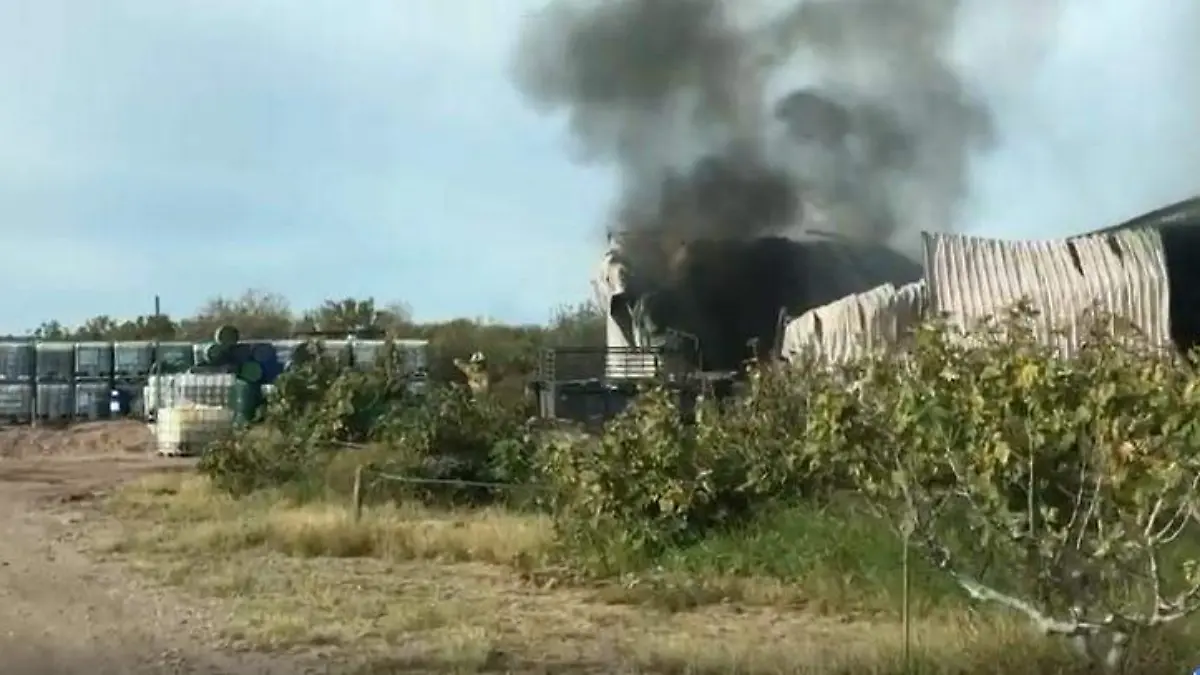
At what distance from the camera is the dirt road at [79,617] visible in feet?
33.0

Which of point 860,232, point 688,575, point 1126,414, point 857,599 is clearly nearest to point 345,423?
point 860,232

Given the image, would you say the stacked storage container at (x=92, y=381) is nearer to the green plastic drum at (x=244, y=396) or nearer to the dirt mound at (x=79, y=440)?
the dirt mound at (x=79, y=440)

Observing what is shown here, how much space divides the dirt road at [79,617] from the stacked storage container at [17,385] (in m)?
16.6

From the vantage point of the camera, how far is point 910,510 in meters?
8.38

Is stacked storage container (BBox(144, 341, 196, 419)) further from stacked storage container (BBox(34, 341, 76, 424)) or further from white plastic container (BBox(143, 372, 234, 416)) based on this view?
stacked storage container (BBox(34, 341, 76, 424))

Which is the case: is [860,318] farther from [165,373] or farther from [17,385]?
[17,385]

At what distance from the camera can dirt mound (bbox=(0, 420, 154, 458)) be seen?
32719 millimetres

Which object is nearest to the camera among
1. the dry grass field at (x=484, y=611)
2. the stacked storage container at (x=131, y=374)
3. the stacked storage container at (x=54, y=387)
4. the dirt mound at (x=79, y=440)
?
the dry grass field at (x=484, y=611)

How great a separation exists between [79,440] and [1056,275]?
21643 mm

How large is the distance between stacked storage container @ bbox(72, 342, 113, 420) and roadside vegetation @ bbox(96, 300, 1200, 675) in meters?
18.6

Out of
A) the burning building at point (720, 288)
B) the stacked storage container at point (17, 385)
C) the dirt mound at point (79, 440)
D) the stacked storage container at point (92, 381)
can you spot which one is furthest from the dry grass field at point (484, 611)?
the stacked storage container at point (17, 385)

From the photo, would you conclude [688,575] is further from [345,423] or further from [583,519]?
[345,423]

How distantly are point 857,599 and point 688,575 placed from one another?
1733 mm

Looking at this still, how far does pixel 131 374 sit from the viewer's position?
129 ft
